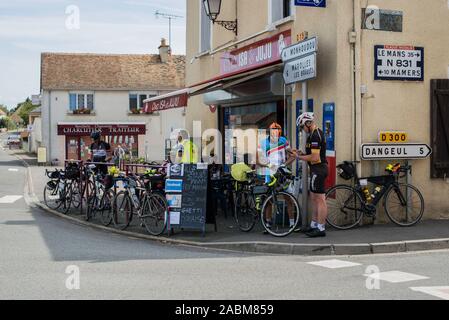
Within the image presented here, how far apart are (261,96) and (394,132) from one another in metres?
3.48

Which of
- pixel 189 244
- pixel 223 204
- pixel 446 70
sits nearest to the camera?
pixel 189 244

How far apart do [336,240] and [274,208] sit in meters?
1.32

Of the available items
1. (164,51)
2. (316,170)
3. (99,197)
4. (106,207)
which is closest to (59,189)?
(99,197)

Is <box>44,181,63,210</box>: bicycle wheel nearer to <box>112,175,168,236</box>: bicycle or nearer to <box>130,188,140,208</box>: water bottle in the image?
<box>112,175,168,236</box>: bicycle

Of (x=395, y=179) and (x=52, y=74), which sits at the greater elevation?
(x=52, y=74)

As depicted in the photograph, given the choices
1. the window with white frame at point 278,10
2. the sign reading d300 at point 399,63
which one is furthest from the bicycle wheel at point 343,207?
the window with white frame at point 278,10

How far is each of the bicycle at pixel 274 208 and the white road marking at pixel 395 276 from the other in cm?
297

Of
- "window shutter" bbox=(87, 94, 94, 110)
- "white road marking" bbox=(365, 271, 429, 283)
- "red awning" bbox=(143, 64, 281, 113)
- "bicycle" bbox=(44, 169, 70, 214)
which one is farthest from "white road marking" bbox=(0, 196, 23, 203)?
"window shutter" bbox=(87, 94, 94, 110)

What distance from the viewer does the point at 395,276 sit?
23.4 feet

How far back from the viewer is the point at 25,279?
7105 mm

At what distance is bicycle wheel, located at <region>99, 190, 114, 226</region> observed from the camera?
40.9 ft

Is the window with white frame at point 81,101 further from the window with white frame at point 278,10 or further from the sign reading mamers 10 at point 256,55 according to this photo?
the window with white frame at point 278,10
